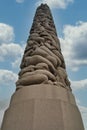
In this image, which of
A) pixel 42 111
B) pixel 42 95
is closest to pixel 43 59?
pixel 42 95

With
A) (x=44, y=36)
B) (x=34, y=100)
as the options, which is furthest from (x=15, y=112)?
(x=44, y=36)

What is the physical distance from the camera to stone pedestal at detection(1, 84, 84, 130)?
7621 mm

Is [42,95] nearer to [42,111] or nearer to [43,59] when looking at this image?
[42,111]

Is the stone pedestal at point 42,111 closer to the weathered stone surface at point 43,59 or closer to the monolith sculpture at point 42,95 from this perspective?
the monolith sculpture at point 42,95

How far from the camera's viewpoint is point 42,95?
27.2 feet

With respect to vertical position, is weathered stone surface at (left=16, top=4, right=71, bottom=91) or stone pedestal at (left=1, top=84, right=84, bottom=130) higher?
weathered stone surface at (left=16, top=4, right=71, bottom=91)

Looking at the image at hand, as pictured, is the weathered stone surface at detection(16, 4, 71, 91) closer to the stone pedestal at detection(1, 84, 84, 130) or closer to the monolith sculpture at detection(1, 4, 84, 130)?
the monolith sculpture at detection(1, 4, 84, 130)

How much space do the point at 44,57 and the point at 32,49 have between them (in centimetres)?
92

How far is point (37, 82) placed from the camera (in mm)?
8711

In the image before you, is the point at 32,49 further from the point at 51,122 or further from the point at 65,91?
the point at 51,122

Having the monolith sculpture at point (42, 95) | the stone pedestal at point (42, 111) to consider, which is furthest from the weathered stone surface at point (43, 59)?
the stone pedestal at point (42, 111)

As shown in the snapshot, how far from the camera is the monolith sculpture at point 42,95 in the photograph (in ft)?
25.3

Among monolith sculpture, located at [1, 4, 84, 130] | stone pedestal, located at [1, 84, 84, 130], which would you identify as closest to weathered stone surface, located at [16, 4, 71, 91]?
monolith sculpture, located at [1, 4, 84, 130]

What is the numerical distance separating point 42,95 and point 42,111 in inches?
24.9
